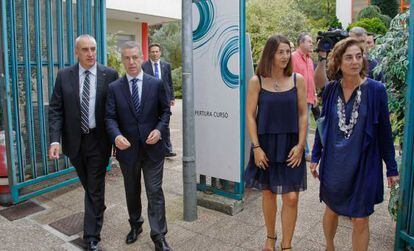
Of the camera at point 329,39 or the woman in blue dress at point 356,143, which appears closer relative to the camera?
the woman in blue dress at point 356,143

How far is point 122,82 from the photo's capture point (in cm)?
348

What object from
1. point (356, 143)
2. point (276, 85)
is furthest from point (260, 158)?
point (356, 143)

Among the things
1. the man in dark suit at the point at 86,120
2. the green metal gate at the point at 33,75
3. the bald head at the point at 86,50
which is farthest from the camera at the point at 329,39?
the green metal gate at the point at 33,75

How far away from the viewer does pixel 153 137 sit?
3365mm

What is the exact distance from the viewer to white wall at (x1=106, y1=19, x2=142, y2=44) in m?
16.3

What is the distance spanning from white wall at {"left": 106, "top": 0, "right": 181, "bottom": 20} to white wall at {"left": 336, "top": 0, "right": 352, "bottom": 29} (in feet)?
60.3

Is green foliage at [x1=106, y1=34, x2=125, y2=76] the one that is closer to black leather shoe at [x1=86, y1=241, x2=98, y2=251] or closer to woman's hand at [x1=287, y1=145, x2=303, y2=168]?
black leather shoe at [x1=86, y1=241, x2=98, y2=251]

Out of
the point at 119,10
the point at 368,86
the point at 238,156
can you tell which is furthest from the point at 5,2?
the point at 119,10

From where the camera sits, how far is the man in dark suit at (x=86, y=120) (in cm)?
356

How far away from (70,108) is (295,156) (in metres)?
1.97

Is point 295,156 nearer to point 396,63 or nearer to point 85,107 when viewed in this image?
point 396,63

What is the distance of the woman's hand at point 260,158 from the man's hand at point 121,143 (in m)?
1.04

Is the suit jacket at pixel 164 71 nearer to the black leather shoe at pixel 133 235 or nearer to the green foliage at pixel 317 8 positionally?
the black leather shoe at pixel 133 235

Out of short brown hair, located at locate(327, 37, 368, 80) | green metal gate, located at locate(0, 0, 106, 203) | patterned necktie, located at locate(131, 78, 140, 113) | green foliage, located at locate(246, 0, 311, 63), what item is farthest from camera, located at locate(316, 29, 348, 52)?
green foliage, located at locate(246, 0, 311, 63)
